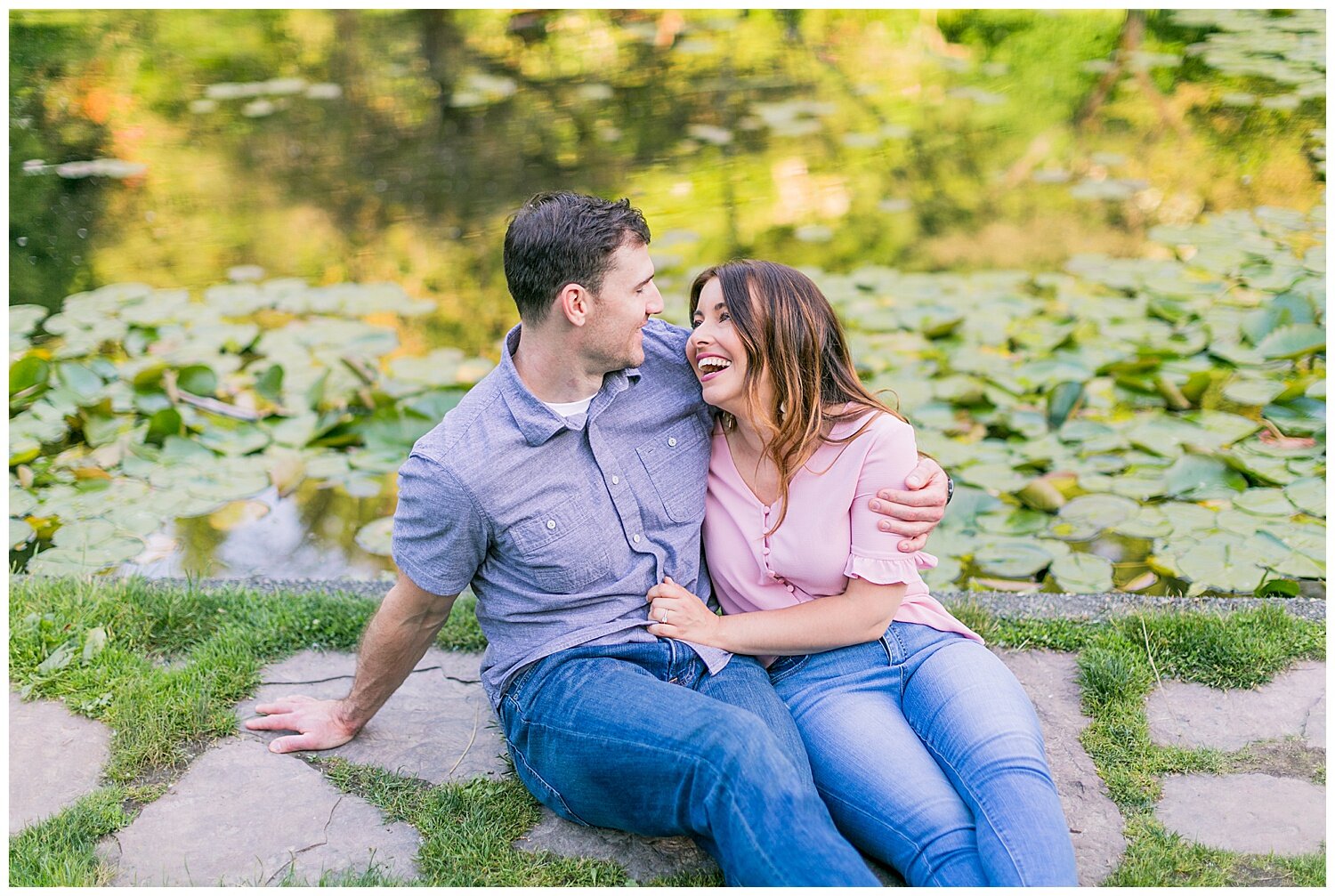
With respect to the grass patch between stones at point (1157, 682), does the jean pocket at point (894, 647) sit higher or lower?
higher

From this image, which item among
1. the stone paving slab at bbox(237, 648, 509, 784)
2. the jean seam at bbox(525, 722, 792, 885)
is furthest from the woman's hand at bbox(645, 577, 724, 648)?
the stone paving slab at bbox(237, 648, 509, 784)

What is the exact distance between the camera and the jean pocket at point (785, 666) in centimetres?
234

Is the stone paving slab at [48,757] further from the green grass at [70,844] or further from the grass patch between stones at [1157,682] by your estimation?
the grass patch between stones at [1157,682]

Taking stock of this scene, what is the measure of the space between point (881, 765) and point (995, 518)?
5.31 ft

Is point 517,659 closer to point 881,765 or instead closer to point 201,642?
point 881,765

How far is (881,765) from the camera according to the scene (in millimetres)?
2092

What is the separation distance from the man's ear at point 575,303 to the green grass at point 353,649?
980 millimetres

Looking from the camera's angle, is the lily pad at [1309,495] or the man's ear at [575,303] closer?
the man's ear at [575,303]

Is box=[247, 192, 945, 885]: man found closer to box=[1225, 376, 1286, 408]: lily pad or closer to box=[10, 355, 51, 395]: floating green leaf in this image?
box=[1225, 376, 1286, 408]: lily pad

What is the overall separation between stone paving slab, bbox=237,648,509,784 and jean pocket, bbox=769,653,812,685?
62 centimetres

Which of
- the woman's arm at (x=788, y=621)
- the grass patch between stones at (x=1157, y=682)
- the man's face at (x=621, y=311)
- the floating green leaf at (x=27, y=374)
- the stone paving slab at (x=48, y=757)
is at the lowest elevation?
the grass patch between stones at (x=1157, y=682)

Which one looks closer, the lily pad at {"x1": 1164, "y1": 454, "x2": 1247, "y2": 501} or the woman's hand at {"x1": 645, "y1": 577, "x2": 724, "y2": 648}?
the woman's hand at {"x1": 645, "y1": 577, "x2": 724, "y2": 648}

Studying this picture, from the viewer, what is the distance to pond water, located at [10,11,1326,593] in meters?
3.66

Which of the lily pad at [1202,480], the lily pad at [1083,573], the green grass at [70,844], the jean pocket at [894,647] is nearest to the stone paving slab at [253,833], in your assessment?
the green grass at [70,844]
